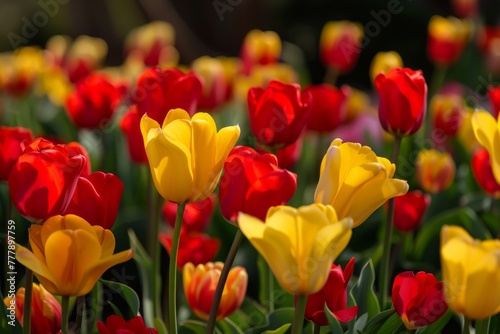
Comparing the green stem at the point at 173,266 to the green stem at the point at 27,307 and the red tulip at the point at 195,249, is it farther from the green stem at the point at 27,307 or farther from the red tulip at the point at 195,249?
the red tulip at the point at 195,249

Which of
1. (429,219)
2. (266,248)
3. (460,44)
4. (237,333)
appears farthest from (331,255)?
(460,44)

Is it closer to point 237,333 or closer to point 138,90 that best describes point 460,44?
point 138,90

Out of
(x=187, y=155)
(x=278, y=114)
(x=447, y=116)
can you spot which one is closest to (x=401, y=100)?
(x=278, y=114)

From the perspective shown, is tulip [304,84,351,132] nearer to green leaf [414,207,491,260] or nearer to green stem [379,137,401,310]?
green leaf [414,207,491,260]

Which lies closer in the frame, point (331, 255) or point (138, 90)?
point (331, 255)

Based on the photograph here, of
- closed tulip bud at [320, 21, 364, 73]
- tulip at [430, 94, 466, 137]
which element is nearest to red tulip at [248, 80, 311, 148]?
tulip at [430, 94, 466, 137]

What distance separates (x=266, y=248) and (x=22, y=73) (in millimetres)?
1623

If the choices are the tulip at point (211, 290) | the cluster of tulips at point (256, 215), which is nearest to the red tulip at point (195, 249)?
the cluster of tulips at point (256, 215)

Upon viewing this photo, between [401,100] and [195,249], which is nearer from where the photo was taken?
[401,100]

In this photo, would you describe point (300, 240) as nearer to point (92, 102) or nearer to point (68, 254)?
point (68, 254)

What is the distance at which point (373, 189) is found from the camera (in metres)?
0.92

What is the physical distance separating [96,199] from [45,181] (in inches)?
2.8

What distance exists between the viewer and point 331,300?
0.99 meters

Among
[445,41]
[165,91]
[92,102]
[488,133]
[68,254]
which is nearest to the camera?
[68,254]
